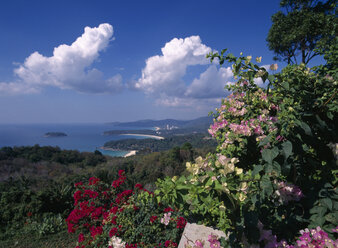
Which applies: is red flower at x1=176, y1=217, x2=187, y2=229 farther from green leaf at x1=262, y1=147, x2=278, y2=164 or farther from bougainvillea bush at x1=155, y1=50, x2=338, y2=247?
green leaf at x1=262, y1=147, x2=278, y2=164

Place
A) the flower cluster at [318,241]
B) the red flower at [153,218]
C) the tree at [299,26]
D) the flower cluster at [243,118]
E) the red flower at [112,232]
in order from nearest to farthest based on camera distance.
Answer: the flower cluster at [318,241] → the flower cluster at [243,118] → the red flower at [112,232] → the red flower at [153,218] → the tree at [299,26]

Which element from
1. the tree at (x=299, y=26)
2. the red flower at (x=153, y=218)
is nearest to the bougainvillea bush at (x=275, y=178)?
the red flower at (x=153, y=218)

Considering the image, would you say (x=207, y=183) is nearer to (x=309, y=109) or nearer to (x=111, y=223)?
(x=309, y=109)

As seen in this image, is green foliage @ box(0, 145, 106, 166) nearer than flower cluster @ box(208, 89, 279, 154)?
No

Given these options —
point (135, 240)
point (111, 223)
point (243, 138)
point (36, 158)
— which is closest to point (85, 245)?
point (111, 223)

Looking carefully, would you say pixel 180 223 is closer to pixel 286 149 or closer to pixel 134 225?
pixel 134 225

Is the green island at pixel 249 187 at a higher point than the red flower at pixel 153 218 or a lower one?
higher

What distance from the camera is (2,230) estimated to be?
4.59m

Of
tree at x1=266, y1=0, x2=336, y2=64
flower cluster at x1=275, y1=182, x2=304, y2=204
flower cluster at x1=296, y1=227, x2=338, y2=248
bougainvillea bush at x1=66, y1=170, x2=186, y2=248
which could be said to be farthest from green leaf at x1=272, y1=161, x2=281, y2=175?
tree at x1=266, y1=0, x2=336, y2=64

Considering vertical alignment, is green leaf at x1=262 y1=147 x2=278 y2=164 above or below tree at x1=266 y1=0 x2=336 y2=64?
below

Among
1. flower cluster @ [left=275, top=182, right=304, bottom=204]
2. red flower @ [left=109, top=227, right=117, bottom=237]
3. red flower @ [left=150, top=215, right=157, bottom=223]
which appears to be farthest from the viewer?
red flower @ [left=150, top=215, right=157, bottom=223]

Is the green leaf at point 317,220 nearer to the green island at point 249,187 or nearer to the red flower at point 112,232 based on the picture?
the green island at point 249,187

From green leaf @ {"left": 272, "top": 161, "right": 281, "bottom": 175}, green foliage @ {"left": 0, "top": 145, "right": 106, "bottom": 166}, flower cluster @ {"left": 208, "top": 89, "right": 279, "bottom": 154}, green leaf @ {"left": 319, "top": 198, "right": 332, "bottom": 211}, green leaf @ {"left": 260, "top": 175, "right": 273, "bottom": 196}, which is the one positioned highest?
flower cluster @ {"left": 208, "top": 89, "right": 279, "bottom": 154}

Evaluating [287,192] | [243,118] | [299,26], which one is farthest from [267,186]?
[299,26]
